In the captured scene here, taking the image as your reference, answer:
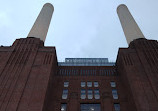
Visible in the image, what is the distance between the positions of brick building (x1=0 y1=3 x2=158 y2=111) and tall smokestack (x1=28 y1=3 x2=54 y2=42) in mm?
5718

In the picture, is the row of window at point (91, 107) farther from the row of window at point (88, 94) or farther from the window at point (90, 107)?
the row of window at point (88, 94)

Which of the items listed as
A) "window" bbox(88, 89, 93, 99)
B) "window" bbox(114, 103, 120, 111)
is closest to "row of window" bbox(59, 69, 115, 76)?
"window" bbox(88, 89, 93, 99)

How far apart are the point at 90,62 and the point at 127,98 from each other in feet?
118

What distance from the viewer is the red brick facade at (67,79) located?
1041 inches

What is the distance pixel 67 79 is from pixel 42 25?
68.3 ft

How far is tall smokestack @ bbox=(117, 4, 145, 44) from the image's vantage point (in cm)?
4506

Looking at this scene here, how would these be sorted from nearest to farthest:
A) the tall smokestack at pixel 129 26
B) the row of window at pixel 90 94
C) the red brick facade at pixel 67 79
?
the red brick facade at pixel 67 79 → the row of window at pixel 90 94 → the tall smokestack at pixel 129 26

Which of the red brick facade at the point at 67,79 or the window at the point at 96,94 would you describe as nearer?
the red brick facade at the point at 67,79

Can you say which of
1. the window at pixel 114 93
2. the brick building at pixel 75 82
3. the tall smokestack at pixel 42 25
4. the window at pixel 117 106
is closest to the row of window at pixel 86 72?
the brick building at pixel 75 82

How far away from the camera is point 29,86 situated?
28.2m

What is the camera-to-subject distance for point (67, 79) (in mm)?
36844

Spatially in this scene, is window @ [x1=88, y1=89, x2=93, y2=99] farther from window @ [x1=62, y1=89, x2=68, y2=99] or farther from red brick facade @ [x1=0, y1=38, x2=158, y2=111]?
window @ [x1=62, y1=89, x2=68, y2=99]

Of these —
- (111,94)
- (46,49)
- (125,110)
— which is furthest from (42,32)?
(125,110)

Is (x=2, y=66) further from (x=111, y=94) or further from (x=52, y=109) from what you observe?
(x=111, y=94)
